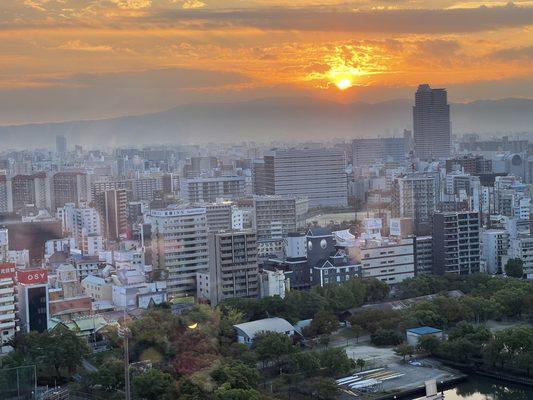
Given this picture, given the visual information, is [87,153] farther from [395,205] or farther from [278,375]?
[278,375]

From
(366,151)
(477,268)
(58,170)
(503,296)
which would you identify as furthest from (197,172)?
(503,296)

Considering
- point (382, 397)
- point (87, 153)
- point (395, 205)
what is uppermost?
point (87, 153)

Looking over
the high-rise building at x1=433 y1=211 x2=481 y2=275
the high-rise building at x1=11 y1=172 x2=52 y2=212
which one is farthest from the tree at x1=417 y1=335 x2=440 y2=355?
the high-rise building at x1=11 y1=172 x2=52 y2=212

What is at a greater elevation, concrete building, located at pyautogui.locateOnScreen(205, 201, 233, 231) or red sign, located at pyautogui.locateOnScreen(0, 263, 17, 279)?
concrete building, located at pyautogui.locateOnScreen(205, 201, 233, 231)

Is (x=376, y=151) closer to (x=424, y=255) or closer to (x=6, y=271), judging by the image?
(x=424, y=255)

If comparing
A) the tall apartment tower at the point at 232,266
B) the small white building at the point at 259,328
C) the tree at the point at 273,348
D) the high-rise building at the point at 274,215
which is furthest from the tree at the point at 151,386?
the high-rise building at the point at 274,215

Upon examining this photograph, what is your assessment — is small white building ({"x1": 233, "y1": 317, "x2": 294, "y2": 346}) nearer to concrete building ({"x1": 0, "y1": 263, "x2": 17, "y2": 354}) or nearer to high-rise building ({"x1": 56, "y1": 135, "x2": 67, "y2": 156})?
concrete building ({"x1": 0, "y1": 263, "x2": 17, "y2": 354})

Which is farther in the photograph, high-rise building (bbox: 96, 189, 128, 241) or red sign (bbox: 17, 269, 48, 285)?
high-rise building (bbox: 96, 189, 128, 241)
